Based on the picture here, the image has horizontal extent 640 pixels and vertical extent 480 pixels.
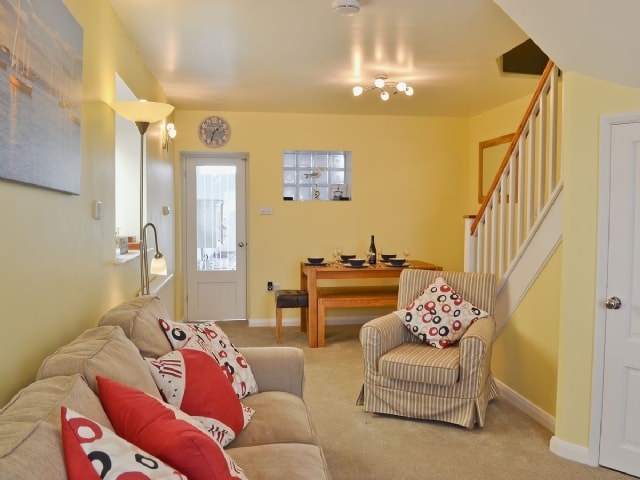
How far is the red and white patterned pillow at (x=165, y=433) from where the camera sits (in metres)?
1.21

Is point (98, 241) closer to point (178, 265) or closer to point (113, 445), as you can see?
point (113, 445)

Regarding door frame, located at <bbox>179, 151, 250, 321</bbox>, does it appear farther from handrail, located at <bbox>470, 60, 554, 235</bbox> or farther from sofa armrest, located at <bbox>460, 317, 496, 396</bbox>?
sofa armrest, located at <bbox>460, 317, 496, 396</bbox>

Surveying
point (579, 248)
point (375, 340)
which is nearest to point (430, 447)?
point (375, 340)

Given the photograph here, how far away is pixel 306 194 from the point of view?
248 inches

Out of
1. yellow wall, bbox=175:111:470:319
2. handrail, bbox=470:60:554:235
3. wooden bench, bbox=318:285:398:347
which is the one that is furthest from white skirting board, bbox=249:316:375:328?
handrail, bbox=470:60:554:235

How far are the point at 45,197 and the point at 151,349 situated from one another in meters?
0.70

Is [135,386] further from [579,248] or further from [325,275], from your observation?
[325,275]

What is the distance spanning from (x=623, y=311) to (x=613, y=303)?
0.06m

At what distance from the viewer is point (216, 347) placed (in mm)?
2336

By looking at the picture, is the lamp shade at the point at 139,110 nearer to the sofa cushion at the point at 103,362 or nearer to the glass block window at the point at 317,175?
the sofa cushion at the point at 103,362

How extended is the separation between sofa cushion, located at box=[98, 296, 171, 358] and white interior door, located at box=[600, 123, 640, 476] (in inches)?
85.3

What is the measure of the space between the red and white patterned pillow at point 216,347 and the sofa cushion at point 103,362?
0.34m

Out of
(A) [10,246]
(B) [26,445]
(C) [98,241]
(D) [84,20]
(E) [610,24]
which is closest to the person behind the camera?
(B) [26,445]

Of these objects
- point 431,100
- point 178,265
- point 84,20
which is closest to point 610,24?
point 84,20
